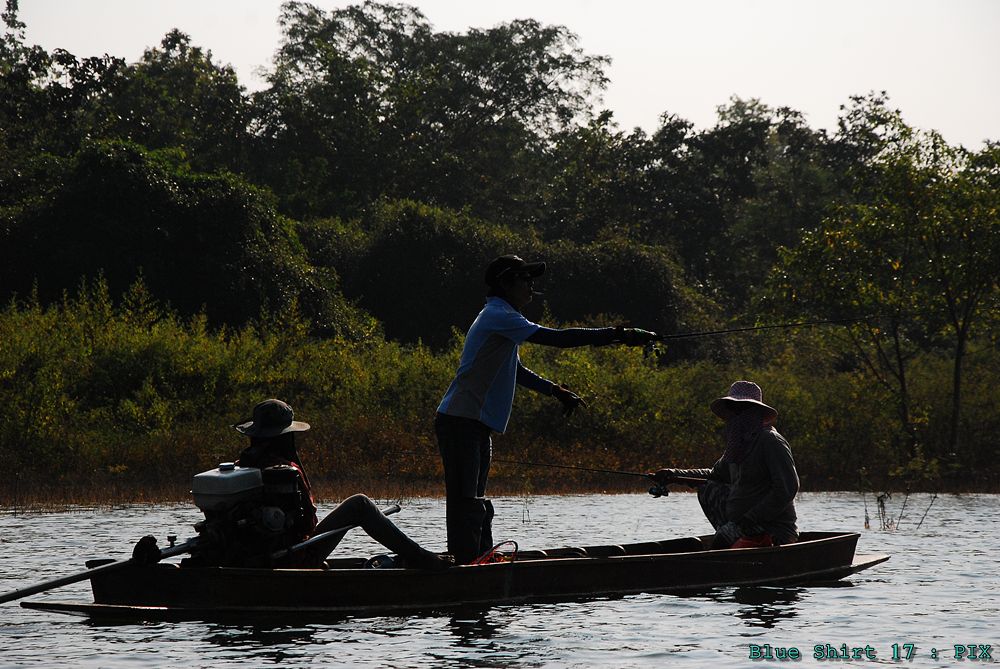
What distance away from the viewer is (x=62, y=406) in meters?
22.3

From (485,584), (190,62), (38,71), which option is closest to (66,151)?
(38,71)

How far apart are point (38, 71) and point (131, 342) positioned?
699 inches

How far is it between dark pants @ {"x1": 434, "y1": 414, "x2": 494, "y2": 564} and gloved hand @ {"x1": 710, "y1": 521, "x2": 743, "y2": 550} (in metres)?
2.34

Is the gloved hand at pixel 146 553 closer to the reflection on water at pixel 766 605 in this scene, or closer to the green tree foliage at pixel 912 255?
the reflection on water at pixel 766 605

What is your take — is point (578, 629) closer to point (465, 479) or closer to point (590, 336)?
point (465, 479)

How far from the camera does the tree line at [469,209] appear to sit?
83.7 feet

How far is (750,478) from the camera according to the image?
1140 cm

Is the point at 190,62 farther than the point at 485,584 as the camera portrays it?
Yes

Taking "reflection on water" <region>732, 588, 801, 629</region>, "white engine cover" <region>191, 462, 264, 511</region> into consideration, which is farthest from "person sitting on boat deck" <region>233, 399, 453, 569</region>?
"reflection on water" <region>732, 588, 801, 629</region>

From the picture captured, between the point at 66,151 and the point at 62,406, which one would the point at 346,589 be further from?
the point at 66,151

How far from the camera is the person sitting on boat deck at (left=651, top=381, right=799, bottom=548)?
11.2 meters

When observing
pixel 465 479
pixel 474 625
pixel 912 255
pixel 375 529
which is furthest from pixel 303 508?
pixel 912 255

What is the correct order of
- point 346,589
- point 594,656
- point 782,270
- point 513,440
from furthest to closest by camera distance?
point 782,270
point 513,440
point 346,589
point 594,656

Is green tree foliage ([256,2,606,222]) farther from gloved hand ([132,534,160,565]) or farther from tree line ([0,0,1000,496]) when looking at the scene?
gloved hand ([132,534,160,565])
